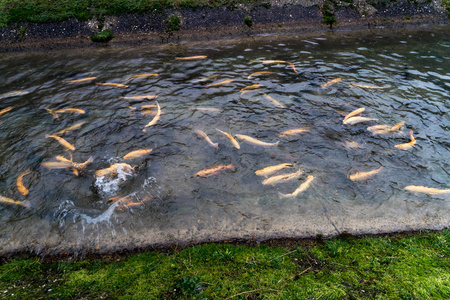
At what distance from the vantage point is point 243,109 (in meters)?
8.05

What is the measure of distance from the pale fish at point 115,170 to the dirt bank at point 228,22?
8668 mm

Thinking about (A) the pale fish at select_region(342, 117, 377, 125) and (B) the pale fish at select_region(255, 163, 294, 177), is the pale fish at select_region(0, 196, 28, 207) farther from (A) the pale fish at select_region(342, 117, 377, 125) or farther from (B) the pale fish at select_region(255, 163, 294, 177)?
(A) the pale fish at select_region(342, 117, 377, 125)

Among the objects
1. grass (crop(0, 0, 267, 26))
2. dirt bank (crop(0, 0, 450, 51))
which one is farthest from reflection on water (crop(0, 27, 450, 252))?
grass (crop(0, 0, 267, 26))

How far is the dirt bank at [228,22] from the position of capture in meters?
12.4

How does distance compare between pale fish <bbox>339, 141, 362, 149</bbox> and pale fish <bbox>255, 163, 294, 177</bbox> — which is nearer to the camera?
pale fish <bbox>255, 163, 294, 177</bbox>

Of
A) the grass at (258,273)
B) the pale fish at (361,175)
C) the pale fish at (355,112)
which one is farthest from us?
the pale fish at (355,112)

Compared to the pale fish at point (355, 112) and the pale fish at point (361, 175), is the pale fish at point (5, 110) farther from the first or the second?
the pale fish at point (355, 112)

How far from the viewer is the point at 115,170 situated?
19.6ft

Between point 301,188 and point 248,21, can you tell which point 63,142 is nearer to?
point 301,188

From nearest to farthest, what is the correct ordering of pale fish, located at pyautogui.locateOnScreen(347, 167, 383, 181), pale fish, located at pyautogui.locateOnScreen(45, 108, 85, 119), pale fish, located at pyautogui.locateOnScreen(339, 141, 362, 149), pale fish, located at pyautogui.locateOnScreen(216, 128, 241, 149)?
pale fish, located at pyautogui.locateOnScreen(347, 167, 383, 181), pale fish, located at pyautogui.locateOnScreen(339, 141, 362, 149), pale fish, located at pyautogui.locateOnScreen(216, 128, 241, 149), pale fish, located at pyautogui.locateOnScreen(45, 108, 85, 119)

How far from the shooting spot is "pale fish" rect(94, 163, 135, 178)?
5902mm

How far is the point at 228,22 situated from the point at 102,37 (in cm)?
597

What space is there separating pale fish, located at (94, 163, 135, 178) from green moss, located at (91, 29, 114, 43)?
29.0 ft

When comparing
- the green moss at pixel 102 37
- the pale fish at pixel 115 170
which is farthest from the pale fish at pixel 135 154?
the green moss at pixel 102 37
